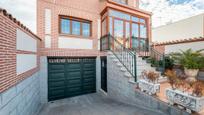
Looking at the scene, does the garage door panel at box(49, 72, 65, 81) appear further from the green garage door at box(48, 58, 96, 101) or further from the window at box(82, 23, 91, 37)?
the window at box(82, 23, 91, 37)

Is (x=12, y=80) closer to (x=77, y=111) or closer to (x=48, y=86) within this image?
(x=77, y=111)

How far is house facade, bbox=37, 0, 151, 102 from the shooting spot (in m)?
6.00

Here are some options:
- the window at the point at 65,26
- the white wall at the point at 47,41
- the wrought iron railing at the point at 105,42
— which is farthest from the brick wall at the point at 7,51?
the wrought iron railing at the point at 105,42

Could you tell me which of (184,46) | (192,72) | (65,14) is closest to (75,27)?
(65,14)

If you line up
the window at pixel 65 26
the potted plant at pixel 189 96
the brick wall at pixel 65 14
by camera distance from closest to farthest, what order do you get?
the potted plant at pixel 189 96 < the brick wall at pixel 65 14 < the window at pixel 65 26

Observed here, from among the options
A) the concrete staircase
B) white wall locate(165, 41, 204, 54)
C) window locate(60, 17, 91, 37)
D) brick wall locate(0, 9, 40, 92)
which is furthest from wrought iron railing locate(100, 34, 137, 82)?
brick wall locate(0, 9, 40, 92)

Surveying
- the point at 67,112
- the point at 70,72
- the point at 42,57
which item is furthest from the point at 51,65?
the point at 67,112

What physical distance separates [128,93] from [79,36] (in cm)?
427

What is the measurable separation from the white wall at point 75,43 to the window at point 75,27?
36cm

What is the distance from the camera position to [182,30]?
1194 cm

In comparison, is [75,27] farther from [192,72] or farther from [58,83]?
[192,72]

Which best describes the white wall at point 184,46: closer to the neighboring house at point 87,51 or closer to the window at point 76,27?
the neighboring house at point 87,51

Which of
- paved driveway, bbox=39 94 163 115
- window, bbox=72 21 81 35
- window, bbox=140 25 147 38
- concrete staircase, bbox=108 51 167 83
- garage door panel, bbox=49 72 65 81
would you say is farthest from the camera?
window, bbox=140 25 147 38

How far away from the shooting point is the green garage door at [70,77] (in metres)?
6.27
